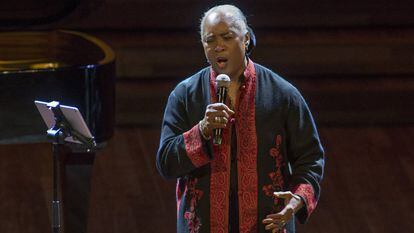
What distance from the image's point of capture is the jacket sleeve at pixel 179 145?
3.28 metres

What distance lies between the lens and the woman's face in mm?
3271

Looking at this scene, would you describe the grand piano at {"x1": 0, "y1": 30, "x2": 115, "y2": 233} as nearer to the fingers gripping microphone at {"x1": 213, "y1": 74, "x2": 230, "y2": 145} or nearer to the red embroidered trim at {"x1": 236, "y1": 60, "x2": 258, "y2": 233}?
the red embroidered trim at {"x1": 236, "y1": 60, "x2": 258, "y2": 233}

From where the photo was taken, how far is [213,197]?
336cm

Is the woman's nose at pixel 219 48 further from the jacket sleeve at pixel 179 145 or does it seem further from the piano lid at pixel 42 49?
the piano lid at pixel 42 49

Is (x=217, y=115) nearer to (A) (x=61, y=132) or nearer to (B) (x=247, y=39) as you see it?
(B) (x=247, y=39)

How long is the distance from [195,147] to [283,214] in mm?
338

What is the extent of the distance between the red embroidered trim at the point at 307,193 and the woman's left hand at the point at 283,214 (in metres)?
0.03

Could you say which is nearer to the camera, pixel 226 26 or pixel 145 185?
pixel 226 26

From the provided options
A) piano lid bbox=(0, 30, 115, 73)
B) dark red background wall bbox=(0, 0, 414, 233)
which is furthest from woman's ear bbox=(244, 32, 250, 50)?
dark red background wall bbox=(0, 0, 414, 233)

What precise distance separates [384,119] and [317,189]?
404cm

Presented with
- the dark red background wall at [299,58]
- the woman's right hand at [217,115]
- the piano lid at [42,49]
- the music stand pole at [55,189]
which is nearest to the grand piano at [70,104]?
the piano lid at [42,49]

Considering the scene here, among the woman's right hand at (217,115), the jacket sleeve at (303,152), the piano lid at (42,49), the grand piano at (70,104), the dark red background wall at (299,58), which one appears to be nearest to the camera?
the woman's right hand at (217,115)

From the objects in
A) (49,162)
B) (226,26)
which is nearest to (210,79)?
(226,26)

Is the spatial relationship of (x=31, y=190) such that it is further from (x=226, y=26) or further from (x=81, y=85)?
(x=226, y=26)
